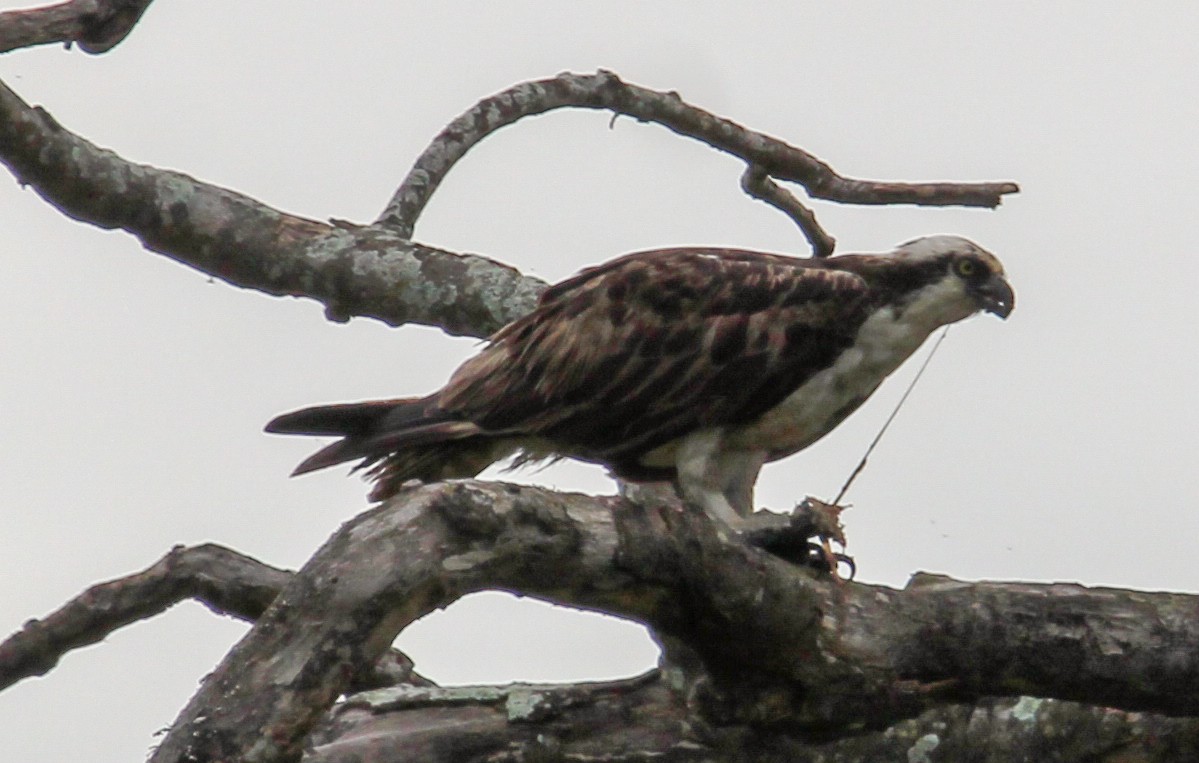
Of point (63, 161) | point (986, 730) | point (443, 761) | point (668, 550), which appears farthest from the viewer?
point (63, 161)

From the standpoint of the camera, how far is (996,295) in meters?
6.50

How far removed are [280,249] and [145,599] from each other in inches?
68.9

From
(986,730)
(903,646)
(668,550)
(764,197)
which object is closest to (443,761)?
(668,550)

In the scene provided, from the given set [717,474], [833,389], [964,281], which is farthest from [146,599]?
[964,281]

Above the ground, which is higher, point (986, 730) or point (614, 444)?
point (614, 444)

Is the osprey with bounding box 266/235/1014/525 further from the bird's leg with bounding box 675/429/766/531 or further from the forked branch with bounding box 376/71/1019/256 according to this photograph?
the forked branch with bounding box 376/71/1019/256

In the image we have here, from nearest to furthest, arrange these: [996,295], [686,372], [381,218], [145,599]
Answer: [145,599], [686,372], [996,295], [381,218]

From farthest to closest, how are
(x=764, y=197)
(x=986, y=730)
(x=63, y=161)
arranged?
(x=764, y=197) → (x=63, y=161) → (x=986, y=730)

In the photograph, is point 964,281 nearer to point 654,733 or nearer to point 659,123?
point 659,123

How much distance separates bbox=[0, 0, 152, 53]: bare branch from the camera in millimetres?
5477

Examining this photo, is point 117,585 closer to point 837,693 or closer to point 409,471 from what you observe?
point 409,471

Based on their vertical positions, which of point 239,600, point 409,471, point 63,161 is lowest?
point 239,600

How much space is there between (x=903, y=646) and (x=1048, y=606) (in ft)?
1.16

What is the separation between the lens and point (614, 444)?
641 centimetres
